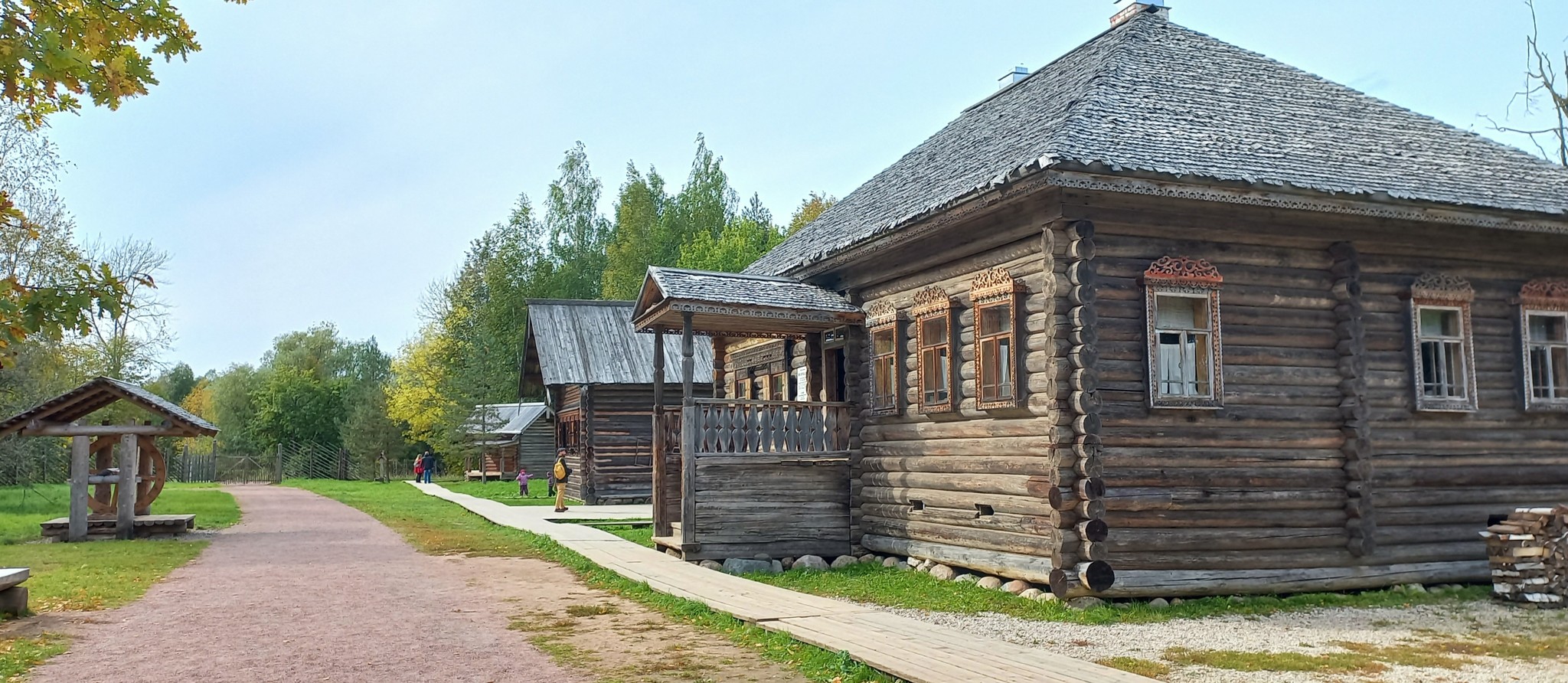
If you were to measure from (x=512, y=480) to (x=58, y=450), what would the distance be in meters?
19.7

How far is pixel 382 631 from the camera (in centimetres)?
995

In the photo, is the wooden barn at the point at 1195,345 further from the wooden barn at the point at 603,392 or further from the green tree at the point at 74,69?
the wooden barn at the point at 603,392

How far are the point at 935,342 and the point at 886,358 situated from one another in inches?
51.4

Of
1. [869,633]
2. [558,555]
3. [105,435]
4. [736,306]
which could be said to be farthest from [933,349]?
[105,435]

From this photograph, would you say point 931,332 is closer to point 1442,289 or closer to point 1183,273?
point 1183,273

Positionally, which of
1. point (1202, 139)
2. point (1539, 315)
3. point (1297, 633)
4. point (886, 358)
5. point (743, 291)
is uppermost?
point (1202, 139)

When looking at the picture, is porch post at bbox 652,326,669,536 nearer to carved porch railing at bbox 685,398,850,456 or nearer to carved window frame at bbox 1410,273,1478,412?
carved porch railing at bbox 685,398,850,456

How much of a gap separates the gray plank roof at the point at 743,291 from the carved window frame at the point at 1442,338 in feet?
22.4

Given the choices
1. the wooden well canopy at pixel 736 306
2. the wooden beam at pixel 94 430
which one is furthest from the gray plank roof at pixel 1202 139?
the wooden beam at pixel 94 430

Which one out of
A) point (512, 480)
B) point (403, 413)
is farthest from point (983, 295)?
point (403, 413)

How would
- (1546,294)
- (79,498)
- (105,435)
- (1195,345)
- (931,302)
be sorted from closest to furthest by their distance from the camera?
(1195,345) < (1546,294) < (931,302) < (79,498) < (105,435)

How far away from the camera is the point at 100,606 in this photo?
36.9ft

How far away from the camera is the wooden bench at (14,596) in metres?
10.4

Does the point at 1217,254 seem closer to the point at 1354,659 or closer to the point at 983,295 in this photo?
the point at 983,295
